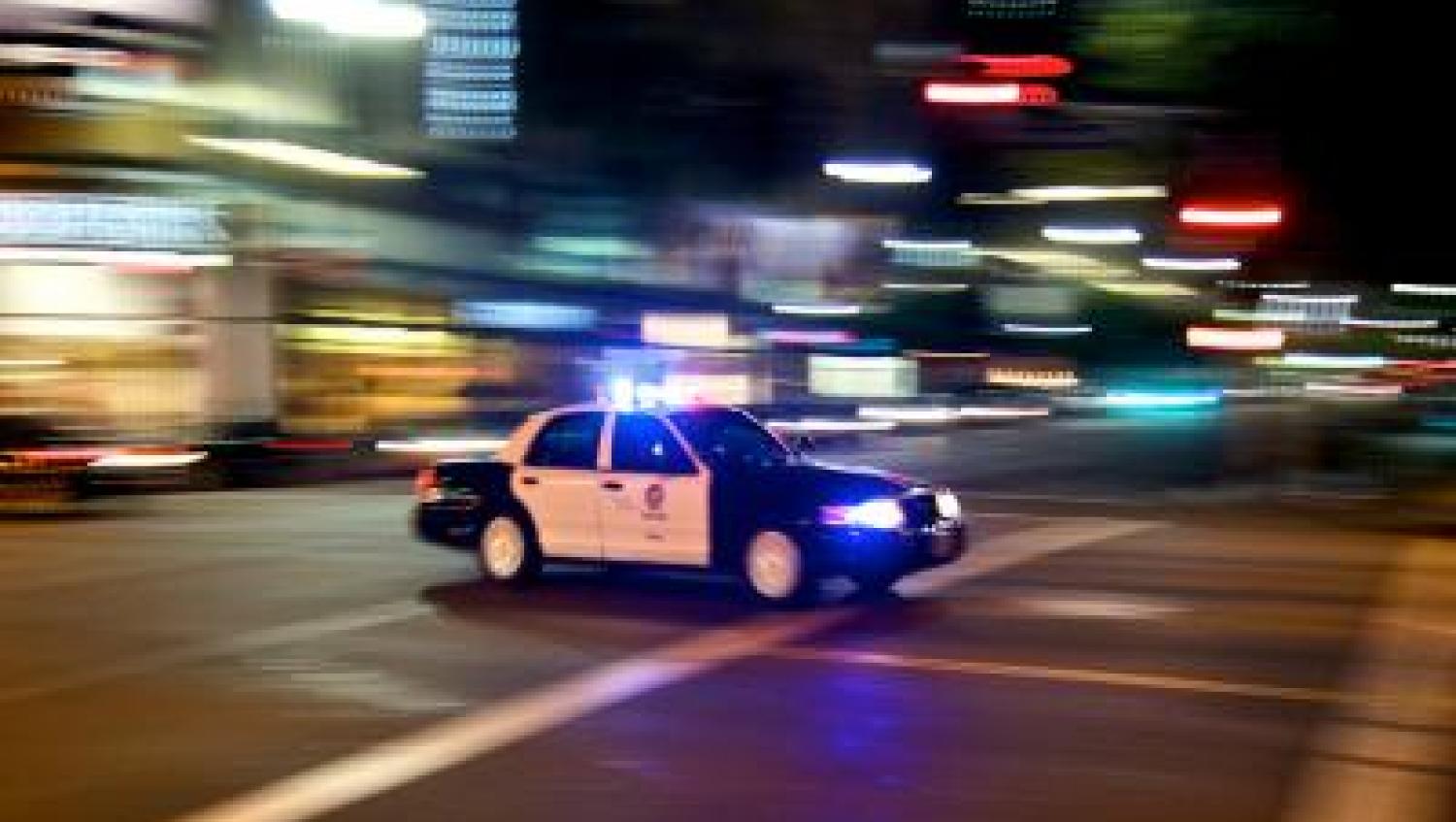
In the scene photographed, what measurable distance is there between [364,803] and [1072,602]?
697 cm

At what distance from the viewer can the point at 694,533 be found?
44.2 feet

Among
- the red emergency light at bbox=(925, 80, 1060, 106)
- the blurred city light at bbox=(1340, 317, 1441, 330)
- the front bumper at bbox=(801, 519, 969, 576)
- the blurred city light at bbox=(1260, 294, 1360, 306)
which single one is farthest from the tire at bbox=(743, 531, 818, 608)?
the blurred city light at bbox=(1340, 317, 1441, 330)

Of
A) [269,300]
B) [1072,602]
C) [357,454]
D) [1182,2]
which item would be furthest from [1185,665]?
[269,300]

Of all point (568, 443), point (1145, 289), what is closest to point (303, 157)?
point (568, 443)

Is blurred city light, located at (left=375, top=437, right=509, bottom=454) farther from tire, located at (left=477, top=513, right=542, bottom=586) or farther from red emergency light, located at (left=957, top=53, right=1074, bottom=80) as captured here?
tire, located at (left=477, top=513, right=542, bottom=586)

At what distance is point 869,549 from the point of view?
503 inches

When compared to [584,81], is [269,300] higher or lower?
lower

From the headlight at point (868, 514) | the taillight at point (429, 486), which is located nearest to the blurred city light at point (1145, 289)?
the taillight at point (429, 486)

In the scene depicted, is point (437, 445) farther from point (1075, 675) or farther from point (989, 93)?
point (1075, 675)

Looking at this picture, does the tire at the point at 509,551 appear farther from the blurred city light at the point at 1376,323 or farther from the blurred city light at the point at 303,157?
the blurred city light at the point at 1376,323

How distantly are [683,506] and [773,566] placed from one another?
83 centimetres

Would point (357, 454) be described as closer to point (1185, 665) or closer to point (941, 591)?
point (941, 591)

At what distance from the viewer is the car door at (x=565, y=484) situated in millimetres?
14047

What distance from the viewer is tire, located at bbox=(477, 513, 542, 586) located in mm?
14398
